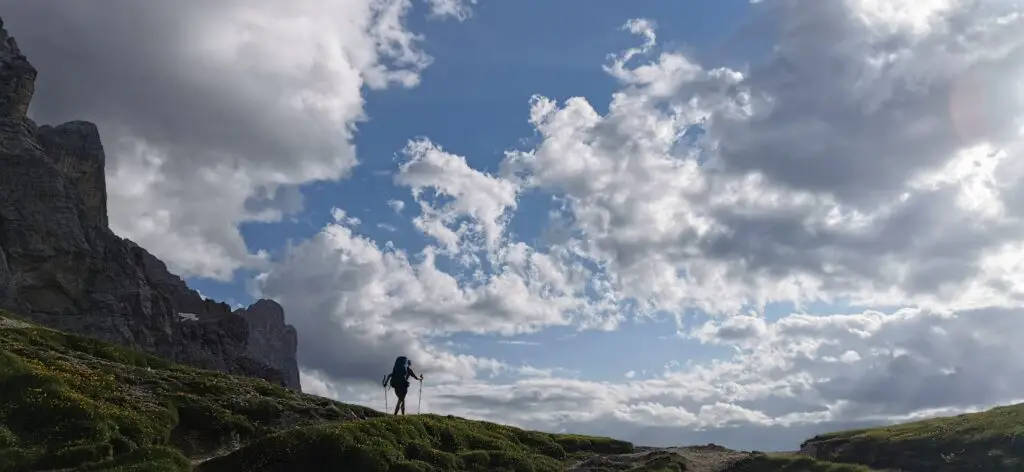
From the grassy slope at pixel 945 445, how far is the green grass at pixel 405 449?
15.6m

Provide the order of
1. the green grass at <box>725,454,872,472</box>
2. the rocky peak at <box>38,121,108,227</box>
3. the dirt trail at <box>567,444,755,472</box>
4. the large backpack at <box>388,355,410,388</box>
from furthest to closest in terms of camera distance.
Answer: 1. the rocky peak at <box>38,121,108,227</box>
2. the large backpack at <box>388,355,410,388</box>
3. the dirt trail at <box>567,444,755,472</box>
4. the green grass at <box>725,454,872,472</box>

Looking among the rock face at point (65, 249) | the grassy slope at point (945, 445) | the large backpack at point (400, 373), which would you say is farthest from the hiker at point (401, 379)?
the rock face at point (65, 249)

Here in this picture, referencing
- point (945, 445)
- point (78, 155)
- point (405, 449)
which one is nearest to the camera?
point (405, 449)

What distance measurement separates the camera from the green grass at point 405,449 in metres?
33.2

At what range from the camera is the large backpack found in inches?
2032

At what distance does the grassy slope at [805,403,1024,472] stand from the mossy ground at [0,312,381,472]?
2982 centimetres

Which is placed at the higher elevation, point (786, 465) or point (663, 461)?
point (663, 461)

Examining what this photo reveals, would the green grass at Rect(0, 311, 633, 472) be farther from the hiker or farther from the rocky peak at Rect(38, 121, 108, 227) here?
the rocky peak at Rect(38, 121, 108, 227)

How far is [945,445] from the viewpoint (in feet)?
135

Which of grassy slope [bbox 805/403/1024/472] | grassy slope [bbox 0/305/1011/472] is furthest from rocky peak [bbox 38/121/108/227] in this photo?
grassy slope [bbox 805/403/1024/472]

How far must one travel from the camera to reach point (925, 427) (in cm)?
4741

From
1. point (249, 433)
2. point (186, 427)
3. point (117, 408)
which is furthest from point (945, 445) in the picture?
point (117, 408)

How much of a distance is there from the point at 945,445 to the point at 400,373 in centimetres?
3207

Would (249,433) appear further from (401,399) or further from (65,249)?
(65,249)
